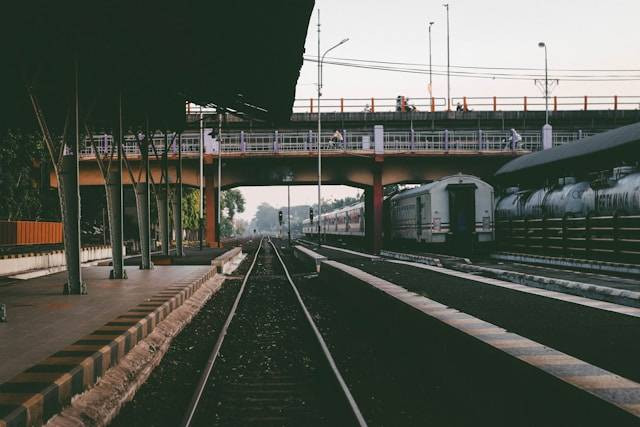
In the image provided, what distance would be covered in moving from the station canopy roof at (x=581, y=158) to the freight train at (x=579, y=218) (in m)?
1.10

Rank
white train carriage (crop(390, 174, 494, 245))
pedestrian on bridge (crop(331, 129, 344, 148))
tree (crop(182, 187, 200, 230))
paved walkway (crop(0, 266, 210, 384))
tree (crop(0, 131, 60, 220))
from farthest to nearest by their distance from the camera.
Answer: tree (crop(182, 187, 200, 230)), pedestrian on bridge (crop(331, 129, 344, 148)), tree (crop(0, 131, 60, 220)), white train carriage (crop(390, 174, 494, 245)), paved walkway (crop(0, 266, 210, 384))

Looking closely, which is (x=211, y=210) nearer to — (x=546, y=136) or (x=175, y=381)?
(x=546, y=136)

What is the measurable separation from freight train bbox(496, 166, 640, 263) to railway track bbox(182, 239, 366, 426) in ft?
38.5

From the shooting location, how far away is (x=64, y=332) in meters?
8.16

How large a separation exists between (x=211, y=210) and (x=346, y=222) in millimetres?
21638

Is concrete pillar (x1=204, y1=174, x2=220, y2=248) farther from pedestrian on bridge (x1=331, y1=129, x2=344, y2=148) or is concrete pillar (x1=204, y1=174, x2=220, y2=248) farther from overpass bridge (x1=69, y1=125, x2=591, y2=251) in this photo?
pedestrian on bridge (x1=331, y1=129, x2=344, y2=148)

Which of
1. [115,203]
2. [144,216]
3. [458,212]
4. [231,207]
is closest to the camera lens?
[115,203]

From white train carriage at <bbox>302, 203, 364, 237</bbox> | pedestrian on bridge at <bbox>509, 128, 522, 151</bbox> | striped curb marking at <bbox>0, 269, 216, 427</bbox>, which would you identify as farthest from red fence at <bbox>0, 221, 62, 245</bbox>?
white train carriage at <bbox>302, 203, 364, 237</bbox>

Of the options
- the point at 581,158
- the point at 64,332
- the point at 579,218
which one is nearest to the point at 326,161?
the point at 581,158

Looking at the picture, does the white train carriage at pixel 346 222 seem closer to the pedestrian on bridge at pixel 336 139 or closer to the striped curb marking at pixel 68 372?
the pedestrian on bridge at pixel 336 139

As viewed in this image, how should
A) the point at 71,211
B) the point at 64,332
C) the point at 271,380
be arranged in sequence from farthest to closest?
the point at 71,211
the point at 64,332
the point at 271,380

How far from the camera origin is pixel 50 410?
5.09 meters

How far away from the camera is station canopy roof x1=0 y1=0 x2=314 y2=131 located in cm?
1041

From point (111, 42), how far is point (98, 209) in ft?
127
